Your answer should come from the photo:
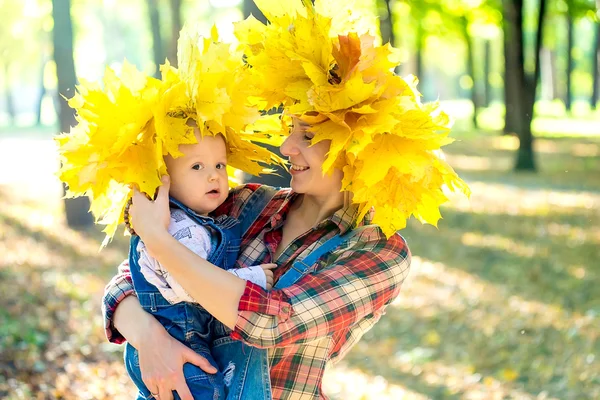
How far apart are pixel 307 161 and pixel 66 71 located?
8897 mm

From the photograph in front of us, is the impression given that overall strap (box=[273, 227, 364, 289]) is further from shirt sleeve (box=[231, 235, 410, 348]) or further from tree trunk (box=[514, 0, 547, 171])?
tree trunk (box=[514, 0, 547, 171])

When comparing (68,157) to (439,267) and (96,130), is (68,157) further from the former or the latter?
(439,267)

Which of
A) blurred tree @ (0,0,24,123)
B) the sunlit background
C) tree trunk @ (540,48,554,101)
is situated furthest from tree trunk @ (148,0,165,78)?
tree trunk @ (540,48,554,101)

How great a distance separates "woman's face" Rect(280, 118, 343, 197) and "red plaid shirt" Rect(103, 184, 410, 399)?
14 cm

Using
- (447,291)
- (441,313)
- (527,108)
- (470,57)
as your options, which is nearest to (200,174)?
(441,313)

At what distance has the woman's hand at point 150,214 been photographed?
2.53 m

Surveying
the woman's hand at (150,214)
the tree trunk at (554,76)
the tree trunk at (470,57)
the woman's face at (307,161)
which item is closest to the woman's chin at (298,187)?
the woman's face at (307,161)

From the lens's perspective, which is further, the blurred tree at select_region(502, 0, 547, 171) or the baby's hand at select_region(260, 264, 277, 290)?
the blurred tree at select_region(502, 0, 547, 171)

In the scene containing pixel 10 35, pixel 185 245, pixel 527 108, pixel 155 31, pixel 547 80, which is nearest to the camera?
pixel 185 245

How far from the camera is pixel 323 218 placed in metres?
2.90

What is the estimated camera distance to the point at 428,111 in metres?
2.64

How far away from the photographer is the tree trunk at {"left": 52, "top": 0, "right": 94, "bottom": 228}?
427 inches

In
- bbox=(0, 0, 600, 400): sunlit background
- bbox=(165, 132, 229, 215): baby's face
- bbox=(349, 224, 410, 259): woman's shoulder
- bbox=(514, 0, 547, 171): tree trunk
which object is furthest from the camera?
bbox=(514, 0, 547, 171): tree trunk

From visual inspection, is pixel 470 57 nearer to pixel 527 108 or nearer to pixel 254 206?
pixel 527 108
